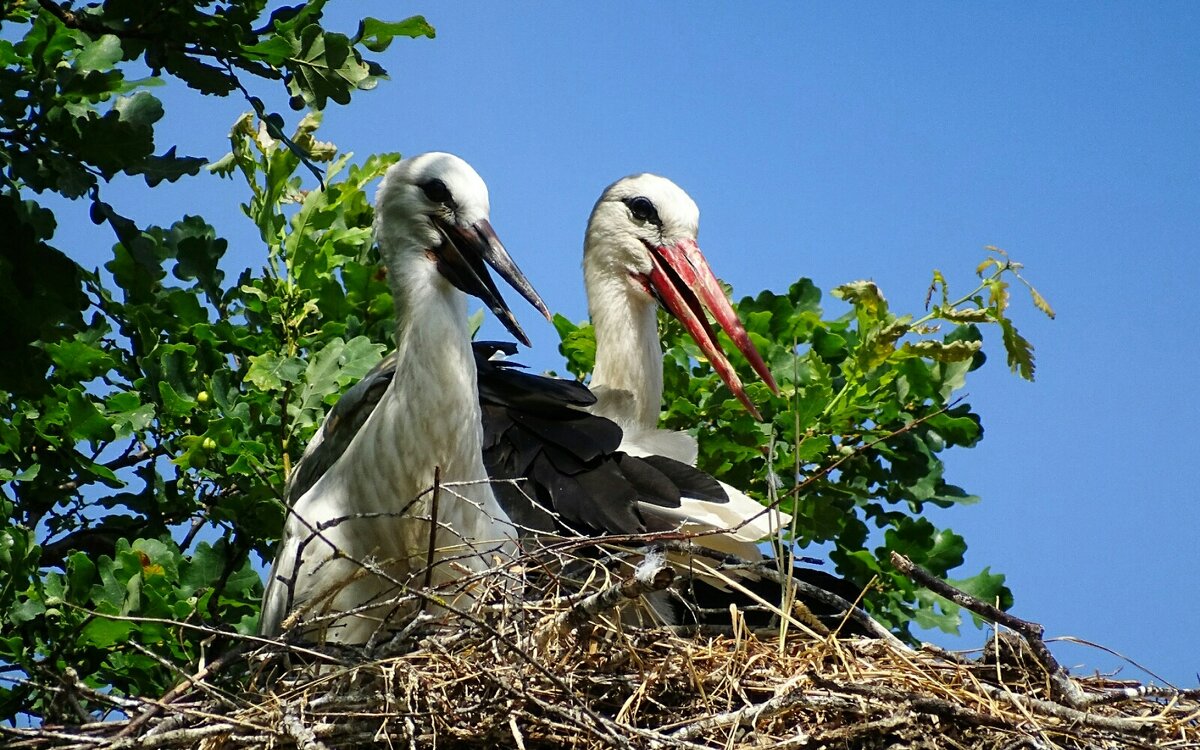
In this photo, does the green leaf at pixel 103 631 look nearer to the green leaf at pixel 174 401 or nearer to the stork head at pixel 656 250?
the green leaf at pixel 174 401

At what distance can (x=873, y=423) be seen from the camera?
4656 mm

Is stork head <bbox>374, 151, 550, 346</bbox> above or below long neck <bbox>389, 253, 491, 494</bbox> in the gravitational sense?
above

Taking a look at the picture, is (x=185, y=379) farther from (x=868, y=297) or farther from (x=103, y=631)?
(x=868, y=297)

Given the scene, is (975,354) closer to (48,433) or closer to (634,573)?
(634,573)

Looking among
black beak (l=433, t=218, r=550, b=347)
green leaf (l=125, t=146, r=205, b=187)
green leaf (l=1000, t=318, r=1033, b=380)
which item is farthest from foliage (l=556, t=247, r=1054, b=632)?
green leaf (l=125, t=146, r=205, b=187)

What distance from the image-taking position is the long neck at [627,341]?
16.3 ft

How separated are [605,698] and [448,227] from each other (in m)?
1.46

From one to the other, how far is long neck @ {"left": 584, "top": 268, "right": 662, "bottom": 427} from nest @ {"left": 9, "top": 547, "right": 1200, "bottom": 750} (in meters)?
1.89

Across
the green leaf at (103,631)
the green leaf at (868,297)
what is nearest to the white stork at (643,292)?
the green leaf at (868,297)

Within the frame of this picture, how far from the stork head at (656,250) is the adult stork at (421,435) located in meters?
1.31

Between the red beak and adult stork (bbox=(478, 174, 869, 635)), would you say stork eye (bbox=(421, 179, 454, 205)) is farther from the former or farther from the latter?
the red beak

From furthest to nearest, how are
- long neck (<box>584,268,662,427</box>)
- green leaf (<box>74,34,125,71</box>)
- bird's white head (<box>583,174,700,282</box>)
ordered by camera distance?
bird's white head (<box>583,174,700,282</box>)
long neck (<box>584,268,662,427</box>)
green leaf (<box>74,34,125,71</box>)

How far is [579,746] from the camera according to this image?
2.77 m

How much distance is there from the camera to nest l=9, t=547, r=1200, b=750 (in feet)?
9.09
